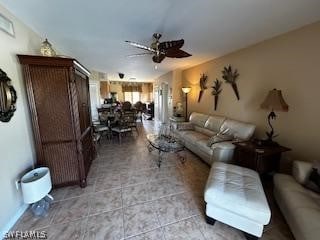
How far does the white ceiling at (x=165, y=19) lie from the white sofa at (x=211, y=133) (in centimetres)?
168

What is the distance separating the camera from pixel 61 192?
239 centimetres

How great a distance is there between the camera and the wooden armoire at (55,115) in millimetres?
2096

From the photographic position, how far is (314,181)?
5.82ft

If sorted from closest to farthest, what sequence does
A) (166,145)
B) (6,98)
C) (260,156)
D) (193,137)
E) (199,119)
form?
(6,98), (260,156), (166,145), (193,137), (199,119)

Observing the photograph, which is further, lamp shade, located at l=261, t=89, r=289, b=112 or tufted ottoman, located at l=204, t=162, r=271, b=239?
lamp shade, located at l=261, t=89, r=289, b=112

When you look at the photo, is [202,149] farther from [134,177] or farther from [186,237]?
[186,237]

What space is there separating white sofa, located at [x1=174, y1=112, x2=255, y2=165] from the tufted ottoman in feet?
2.91

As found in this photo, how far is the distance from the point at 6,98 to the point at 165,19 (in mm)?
2151

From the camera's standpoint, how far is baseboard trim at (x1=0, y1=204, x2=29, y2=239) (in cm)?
165

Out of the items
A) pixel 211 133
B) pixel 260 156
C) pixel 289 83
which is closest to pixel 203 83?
pixel 211 133

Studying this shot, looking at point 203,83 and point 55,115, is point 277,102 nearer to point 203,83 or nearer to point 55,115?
point 203,83

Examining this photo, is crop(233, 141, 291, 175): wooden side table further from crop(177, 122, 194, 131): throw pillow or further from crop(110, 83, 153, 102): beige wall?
crop(110, 83, 153, 102): beige wall

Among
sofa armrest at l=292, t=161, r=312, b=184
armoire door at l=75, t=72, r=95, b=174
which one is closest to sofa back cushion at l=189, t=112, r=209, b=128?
sofa armrest at l=292, t=161, r=312, b=184

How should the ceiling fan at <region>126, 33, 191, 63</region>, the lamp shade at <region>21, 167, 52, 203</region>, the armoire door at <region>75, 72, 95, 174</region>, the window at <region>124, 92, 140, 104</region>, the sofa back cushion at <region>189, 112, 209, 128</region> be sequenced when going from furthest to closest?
the window at <region>124, 92, 140, 104</region>
the sofa back cushion at <region>189, 112, 209, 128</region>
the armoire door at <region>75, 72, 95, 174</region>
the ceiling fan at <region>126, 33, 191, 63</region>
the lamp shade at <region>21, 167, 52, 203</region>
